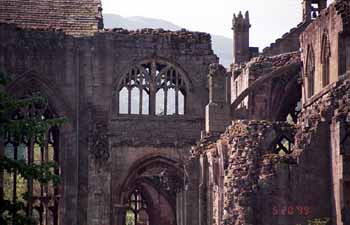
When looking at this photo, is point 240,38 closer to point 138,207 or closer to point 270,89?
point 138,207

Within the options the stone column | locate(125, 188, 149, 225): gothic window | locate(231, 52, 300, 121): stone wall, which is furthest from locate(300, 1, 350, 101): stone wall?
locate(125, 188, 149, 225): gothic window

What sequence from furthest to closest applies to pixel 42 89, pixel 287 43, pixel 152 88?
pixel 287 43
pixel 152 88
pixel 42 89

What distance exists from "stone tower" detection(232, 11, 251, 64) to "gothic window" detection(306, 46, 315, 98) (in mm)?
21577

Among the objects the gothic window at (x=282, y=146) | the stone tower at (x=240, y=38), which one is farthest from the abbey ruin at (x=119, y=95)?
the gothic window at (x=282, y=146)

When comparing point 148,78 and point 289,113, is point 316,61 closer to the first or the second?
point 289,113

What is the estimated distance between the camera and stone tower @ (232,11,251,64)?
68250 mm

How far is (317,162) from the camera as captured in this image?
3538cm

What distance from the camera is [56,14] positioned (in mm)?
61625

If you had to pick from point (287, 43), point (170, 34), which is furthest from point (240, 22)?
point (170, 34)

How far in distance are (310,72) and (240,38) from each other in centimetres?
2405

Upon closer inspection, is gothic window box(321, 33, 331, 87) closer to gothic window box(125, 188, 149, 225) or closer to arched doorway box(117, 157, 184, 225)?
arched doorway box(117, 157, 184, 225)

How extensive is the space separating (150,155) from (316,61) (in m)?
17.5

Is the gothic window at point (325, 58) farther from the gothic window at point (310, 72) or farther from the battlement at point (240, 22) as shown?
the battlement at point (240, 22)

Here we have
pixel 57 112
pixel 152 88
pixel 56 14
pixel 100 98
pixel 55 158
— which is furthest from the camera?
pixel 56 14
